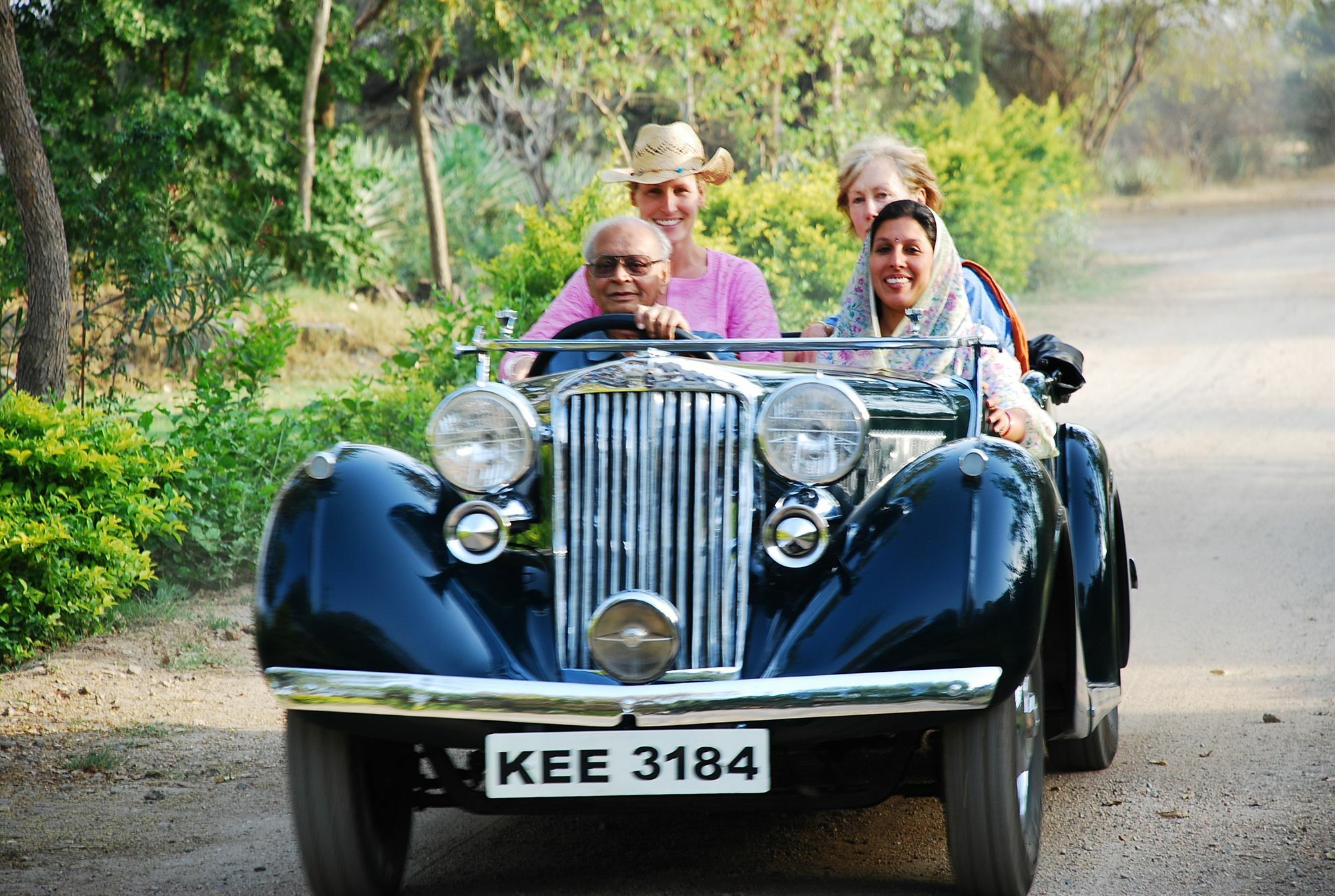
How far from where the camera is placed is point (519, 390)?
3.59m

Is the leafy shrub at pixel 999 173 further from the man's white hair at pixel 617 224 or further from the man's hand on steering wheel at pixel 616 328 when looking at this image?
the man's hand on steering wheel at pixel 616 328

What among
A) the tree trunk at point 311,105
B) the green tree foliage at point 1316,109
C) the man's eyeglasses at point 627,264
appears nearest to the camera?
the man's eyeglasses at point 627,264

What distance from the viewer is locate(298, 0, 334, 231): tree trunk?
1252cm

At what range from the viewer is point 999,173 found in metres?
18.2

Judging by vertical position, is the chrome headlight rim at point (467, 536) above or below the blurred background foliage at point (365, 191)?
below

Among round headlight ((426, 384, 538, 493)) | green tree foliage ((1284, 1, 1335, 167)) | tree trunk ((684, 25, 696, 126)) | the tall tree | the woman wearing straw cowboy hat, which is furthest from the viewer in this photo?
green tree foliage ((1284, 1, 1335, 167))

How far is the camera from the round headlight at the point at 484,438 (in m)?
3.21

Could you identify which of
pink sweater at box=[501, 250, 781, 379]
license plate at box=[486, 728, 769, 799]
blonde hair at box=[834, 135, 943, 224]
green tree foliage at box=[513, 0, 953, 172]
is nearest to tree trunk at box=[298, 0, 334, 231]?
green tree foliage at box=[513, 0, 953, 172]

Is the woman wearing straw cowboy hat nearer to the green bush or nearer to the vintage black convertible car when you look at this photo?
the vintage black convertible car

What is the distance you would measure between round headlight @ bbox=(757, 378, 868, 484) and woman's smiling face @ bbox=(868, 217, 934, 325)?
106 centimetres

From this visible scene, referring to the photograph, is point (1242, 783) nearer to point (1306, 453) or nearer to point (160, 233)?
point (1306, 453)

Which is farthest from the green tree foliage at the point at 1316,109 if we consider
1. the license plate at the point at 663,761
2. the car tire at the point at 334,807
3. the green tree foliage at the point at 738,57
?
the car tire at the point at 334,807

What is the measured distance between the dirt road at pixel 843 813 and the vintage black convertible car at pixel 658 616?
0.38m

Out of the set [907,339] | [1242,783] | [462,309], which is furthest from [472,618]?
[462,309]
